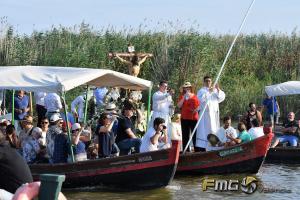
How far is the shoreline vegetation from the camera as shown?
27938 millimetres

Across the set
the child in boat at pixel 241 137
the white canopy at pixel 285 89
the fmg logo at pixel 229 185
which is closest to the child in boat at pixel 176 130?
the child in boat at pixel 241 137

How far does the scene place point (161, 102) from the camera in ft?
49.4

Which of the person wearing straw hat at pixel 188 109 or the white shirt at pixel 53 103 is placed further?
the white shirt at pixel 53 103

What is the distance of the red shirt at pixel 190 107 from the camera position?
1512 centimetres

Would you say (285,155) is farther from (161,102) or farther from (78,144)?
(78,144)

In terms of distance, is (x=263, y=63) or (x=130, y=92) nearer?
(x=130, y=92)

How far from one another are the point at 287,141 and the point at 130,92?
4004 mm

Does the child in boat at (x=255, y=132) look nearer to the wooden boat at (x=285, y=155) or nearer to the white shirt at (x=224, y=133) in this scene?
the white shirt at (x=224, y=133)

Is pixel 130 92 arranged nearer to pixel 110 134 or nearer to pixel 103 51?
pixel 110 134

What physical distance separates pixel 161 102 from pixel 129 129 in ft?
5.12

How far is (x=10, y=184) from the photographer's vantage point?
7027mm

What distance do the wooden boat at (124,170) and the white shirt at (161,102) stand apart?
2.77m

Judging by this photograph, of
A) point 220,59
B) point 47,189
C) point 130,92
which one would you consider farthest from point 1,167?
point 220,59

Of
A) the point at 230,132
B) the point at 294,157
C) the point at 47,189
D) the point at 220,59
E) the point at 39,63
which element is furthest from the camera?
the point at 220,59
